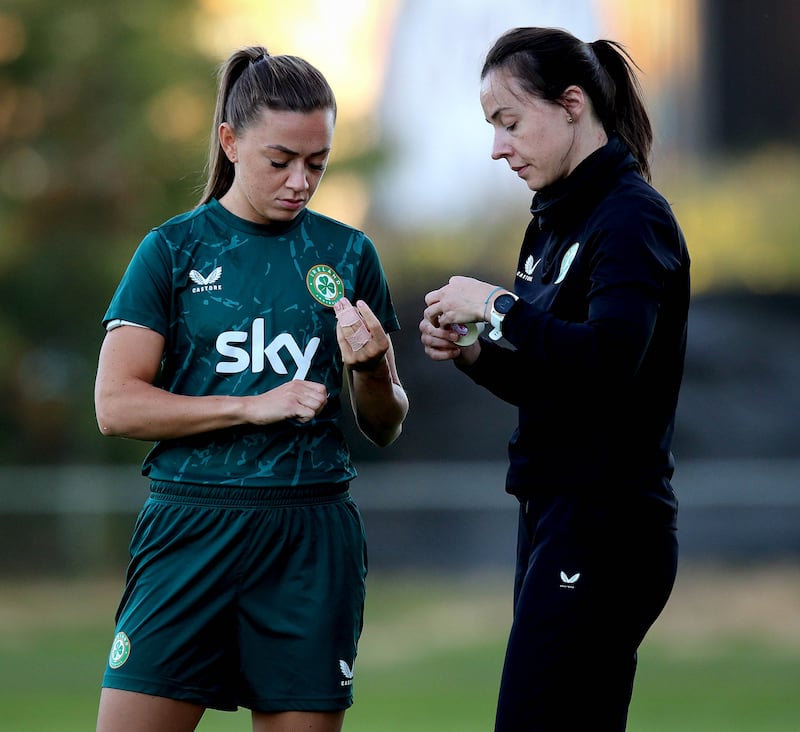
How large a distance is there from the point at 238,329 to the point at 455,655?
618 cm

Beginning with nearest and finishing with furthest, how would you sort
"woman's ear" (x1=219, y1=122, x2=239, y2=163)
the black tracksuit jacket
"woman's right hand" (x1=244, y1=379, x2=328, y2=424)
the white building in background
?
the black tracksuit jacket, "woman's right hand" (x1=244, y1=379, x2=328, y2=424), "woman's ear" (x1=219, y1=122, x2=239, y2=163), the white building in background

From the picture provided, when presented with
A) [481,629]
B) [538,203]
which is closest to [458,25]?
[481,629]

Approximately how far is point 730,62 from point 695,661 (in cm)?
565

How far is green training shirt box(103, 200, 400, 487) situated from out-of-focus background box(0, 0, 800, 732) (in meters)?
4.68

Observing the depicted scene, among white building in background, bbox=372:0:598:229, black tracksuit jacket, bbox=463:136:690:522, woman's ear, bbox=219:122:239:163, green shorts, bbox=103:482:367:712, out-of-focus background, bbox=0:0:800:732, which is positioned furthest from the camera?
white building in background, bbox=372:0:598:229

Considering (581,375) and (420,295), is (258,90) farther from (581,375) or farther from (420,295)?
(420,295)

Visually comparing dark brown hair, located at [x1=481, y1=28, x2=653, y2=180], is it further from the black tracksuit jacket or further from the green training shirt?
the green training shirt

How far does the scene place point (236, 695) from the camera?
2.71m

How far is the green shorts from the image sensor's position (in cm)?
267

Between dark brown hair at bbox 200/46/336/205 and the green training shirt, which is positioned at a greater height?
dark brown hair at bbox 200/46/336/205

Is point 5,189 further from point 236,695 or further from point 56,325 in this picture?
point 236,695

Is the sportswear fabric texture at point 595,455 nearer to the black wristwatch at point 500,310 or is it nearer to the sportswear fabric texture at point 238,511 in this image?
the black wristwatch at point 500,310

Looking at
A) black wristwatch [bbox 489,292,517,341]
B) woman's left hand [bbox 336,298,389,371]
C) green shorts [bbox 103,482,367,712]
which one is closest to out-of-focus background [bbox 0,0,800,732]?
green shorts [bbox 103,482,367,712]

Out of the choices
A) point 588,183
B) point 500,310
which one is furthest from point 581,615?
point 588,183
